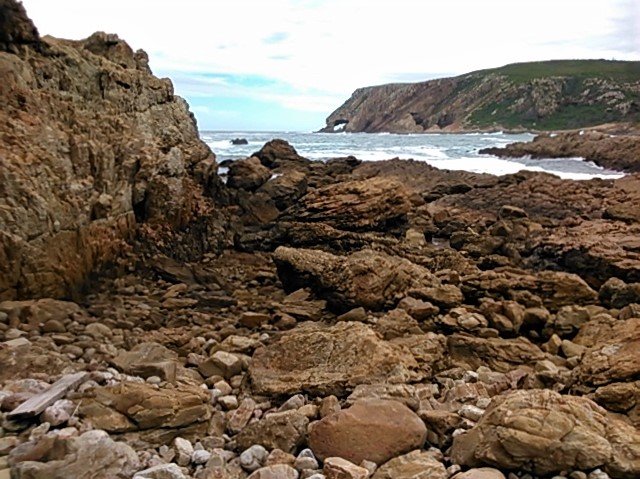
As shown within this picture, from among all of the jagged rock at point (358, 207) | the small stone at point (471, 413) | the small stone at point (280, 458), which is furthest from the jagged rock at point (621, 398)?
the jagged rock at point (358, 207)

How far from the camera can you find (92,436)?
13.4ft

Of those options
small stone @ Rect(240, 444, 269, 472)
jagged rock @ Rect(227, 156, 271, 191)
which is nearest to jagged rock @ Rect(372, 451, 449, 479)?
small stone @ Rect(240, 444, 269, 472)

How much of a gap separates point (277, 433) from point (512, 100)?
113 meters

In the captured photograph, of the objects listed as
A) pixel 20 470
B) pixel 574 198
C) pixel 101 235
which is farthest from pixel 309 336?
pixel 574 198

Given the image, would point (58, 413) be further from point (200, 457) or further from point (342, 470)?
point (342, 470)

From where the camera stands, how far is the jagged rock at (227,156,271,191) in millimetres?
18766

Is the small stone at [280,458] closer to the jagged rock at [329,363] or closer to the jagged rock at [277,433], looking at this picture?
the jagged rock at [277,433]

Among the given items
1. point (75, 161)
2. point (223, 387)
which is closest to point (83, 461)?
point (223, 387)

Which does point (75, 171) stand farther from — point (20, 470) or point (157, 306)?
point (20, 470)

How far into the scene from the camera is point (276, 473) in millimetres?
3781

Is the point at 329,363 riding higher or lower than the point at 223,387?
higher

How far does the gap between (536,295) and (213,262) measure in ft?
22.5

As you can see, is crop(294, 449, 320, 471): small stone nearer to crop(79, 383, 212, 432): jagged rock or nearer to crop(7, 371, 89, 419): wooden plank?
crop(79, 383, 212, 432): jagged rock

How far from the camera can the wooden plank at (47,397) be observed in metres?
4.38
